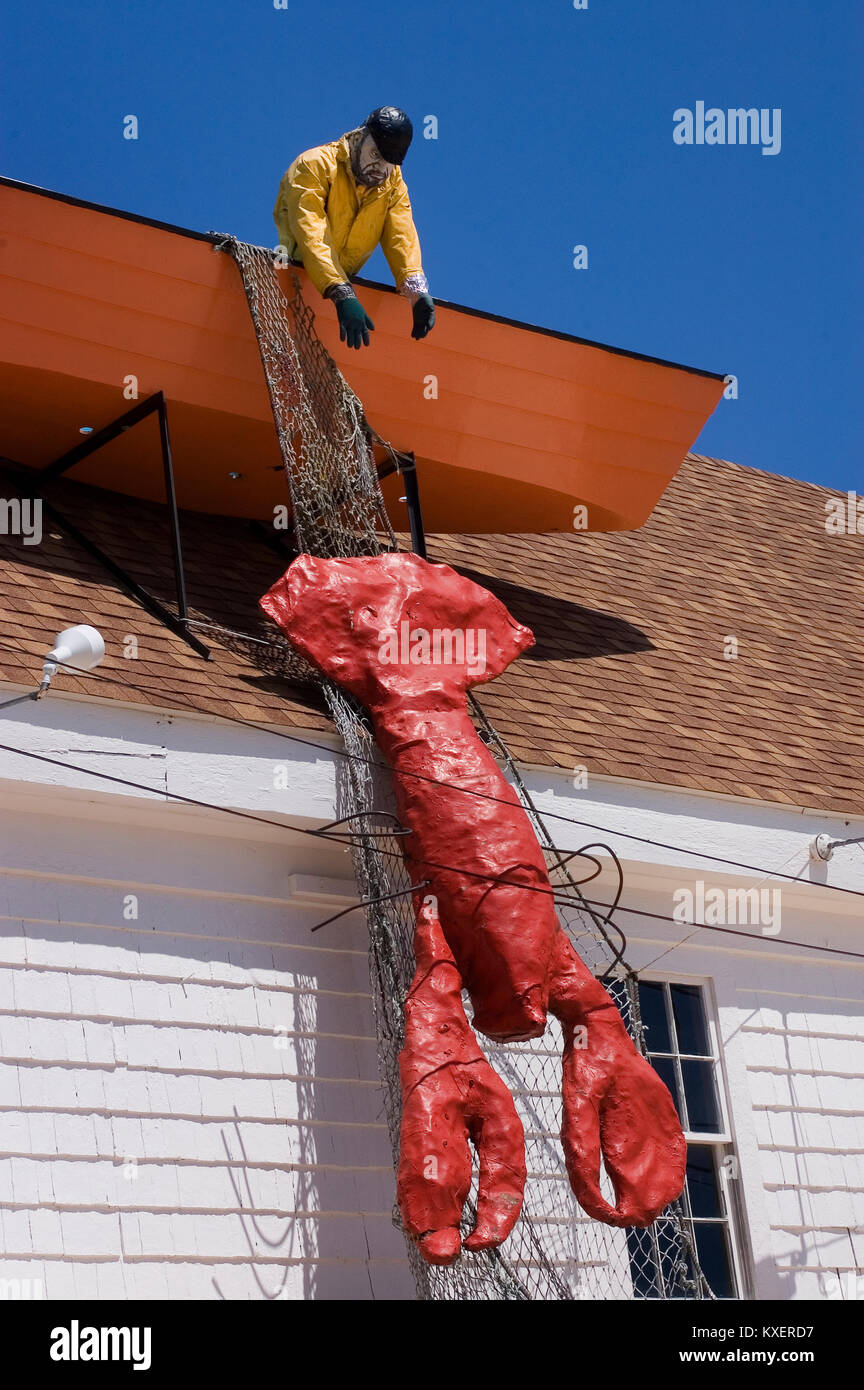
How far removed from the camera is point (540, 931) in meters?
7.28

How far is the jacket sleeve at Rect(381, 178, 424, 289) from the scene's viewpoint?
30.8 feet

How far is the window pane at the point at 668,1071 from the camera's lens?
8.72 metres

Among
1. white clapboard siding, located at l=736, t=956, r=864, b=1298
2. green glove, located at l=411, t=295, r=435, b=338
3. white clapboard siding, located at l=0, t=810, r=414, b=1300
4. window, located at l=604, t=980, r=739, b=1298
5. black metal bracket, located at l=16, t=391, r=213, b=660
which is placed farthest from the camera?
green glove, located at l=411, t=295, r=435, b=338

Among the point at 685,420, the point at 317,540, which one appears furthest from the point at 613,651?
the point at 317,540

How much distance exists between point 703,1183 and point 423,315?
15.7 feet

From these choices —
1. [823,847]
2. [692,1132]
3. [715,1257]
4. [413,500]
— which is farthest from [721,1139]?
[413,500]

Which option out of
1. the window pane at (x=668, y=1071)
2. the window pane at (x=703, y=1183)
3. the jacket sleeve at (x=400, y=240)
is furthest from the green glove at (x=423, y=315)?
the window pane at (x=703, y=1183)

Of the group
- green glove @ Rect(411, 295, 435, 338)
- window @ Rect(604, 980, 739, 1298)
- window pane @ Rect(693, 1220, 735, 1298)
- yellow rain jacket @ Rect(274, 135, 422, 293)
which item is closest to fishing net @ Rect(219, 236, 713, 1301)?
window @ Rect(604, 980, 739, 1298)

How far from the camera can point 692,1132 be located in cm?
863

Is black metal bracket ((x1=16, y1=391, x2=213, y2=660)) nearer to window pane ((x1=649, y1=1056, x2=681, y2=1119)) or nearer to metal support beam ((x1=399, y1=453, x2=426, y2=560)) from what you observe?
metal support beam ((x1=399, y1=453, x2=426, y2=560))

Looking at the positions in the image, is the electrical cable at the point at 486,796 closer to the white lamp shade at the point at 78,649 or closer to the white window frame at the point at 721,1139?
the white lamp shade at the point at 78,649

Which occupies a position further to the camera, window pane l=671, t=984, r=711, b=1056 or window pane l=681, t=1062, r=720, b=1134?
window pane l=671, t=984, r=711, b=1056

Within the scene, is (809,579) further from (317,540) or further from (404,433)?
(317,540)

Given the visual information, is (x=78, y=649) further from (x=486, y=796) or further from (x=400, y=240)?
(x=400, y=240)
